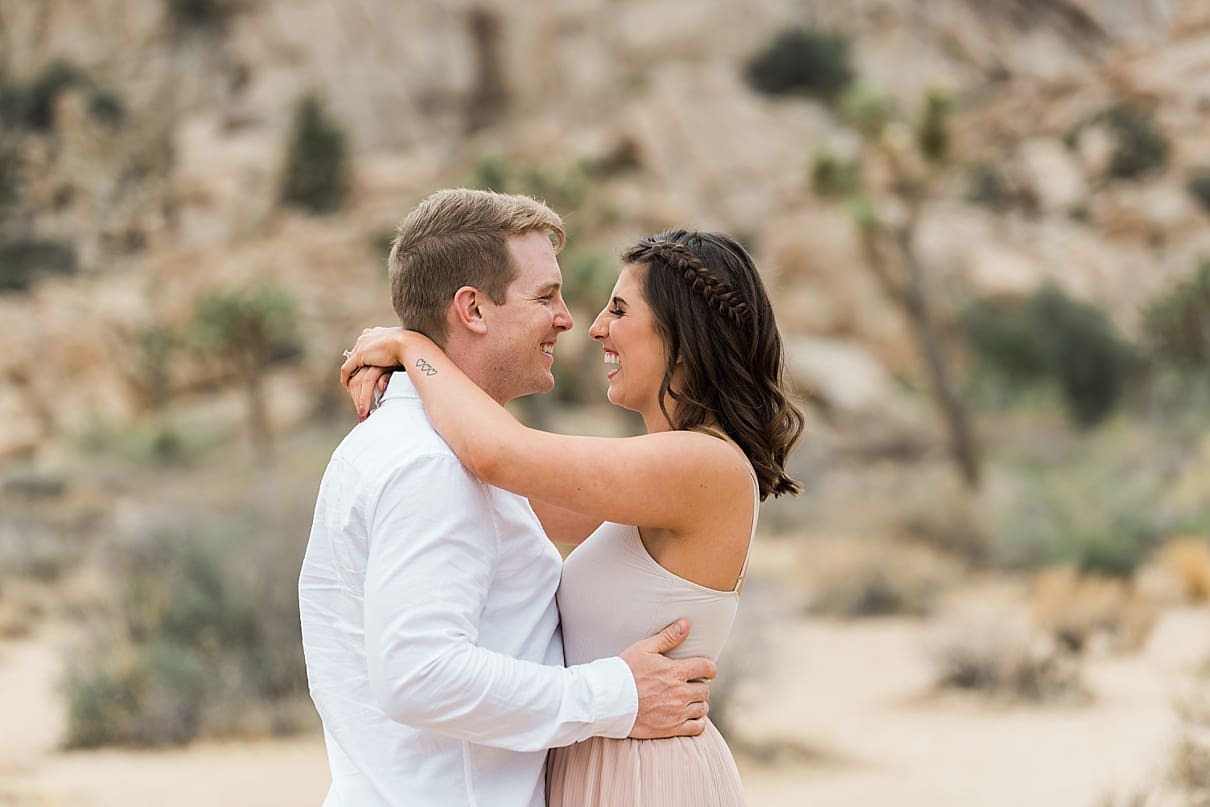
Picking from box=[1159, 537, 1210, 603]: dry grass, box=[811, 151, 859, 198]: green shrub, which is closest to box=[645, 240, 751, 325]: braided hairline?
box=[1159, 537, 1210, 603]: dry grass

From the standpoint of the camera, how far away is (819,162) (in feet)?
69.1

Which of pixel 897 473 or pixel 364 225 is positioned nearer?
pixel 897 473

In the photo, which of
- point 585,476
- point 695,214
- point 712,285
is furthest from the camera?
point 695,214

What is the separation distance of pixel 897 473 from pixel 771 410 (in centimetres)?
2157

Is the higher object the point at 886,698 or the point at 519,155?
the point at 519,155

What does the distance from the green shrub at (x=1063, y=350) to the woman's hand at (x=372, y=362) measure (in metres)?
26.2

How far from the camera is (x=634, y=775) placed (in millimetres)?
2699

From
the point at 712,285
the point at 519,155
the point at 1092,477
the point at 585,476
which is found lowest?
the point at 585,476

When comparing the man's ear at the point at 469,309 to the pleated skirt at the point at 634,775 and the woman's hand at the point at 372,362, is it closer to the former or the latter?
the woman's hand at the point at 372,362

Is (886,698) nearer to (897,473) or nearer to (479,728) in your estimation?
(479,728)

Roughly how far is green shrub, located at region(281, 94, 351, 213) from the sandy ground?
3172 centimetres

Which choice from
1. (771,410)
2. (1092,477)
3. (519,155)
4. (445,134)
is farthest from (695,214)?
(771,410)

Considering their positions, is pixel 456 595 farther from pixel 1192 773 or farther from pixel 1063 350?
pixel 1063 350

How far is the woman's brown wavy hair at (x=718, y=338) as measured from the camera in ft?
9.33
